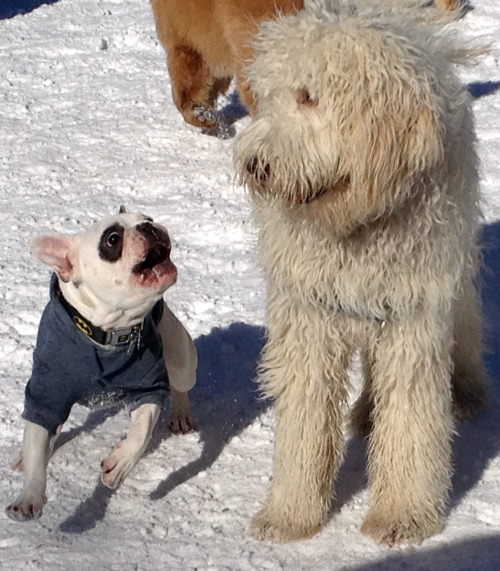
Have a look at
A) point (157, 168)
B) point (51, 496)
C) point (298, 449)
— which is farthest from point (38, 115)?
point (298, 449)

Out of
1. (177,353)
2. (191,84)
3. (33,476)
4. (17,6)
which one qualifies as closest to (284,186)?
(177,353)

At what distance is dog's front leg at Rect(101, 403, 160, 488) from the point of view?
3.34 m

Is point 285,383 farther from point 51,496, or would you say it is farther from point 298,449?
point 51,496

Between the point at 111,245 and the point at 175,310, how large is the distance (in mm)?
1633

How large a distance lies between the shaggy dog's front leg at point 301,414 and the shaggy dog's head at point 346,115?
494 mm

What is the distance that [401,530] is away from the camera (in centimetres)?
331

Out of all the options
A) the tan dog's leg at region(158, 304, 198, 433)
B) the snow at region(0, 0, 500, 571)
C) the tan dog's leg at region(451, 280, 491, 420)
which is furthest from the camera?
the tan dog's leg at region(451, 280, 491, 420)

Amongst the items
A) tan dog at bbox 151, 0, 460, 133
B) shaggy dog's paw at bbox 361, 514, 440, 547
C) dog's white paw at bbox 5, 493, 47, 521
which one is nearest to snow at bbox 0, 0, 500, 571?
shaggy dog's paw at bbox 361, 514, 440, 547

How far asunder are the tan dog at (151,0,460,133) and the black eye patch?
7.63 ft

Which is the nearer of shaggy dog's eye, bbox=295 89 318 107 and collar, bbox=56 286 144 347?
shaggy dog's eye, bbox=295 89 318 107

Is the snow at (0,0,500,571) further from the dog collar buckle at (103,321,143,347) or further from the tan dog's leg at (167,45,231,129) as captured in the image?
the dog collar buckle at (103,321,143,347)

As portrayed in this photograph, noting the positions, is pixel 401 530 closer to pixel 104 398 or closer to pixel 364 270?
pixel 364 270

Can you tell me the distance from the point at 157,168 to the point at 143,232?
299 centimetres

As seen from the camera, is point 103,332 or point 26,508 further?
point 103,332
